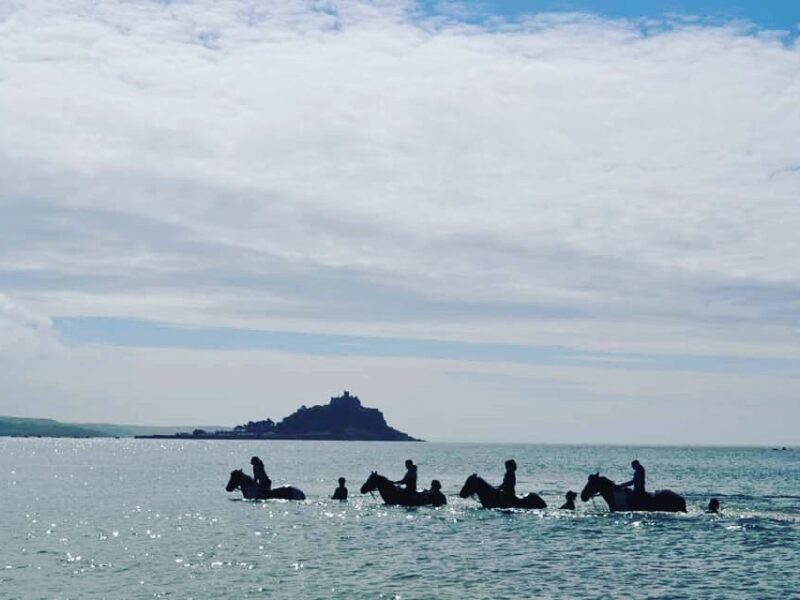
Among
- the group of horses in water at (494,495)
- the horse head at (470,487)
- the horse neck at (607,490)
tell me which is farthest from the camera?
the horse head at (470,487)

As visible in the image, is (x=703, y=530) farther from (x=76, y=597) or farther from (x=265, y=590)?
(x=76, y=597)

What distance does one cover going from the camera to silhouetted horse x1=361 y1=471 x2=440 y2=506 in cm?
5644

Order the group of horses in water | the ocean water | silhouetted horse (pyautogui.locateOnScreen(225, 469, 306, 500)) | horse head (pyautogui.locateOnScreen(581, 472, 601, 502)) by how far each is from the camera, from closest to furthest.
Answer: the ocean water < horse head (pyautogui.locateOnScreen(581, 472, 601, 502)) < the group of horses in water < silhouetted horse (pyautogui.locateOnScreen(225, 469, 306, 500))

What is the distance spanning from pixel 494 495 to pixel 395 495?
5.99 meters

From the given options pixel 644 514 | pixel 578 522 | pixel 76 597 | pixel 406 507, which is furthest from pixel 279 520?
pixel 76 597

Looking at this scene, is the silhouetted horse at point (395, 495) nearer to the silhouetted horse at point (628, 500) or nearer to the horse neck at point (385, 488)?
the horse neck at point (385, 488)

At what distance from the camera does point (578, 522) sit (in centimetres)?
4731

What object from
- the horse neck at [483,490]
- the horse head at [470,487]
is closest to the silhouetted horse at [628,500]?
the horse neck at [483,490]

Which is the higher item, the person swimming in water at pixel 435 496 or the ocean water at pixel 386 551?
the person swimming in water at pixel 435 496

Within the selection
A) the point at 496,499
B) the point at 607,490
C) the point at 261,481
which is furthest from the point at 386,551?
the point at 261,481

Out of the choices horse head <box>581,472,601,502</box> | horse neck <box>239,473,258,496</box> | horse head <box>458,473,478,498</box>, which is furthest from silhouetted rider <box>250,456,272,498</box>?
horse head <box>581,472,601,502</box>

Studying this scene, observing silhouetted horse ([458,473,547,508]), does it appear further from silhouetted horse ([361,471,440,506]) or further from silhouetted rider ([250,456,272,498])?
silhouetted rider ([250,456,272,498])

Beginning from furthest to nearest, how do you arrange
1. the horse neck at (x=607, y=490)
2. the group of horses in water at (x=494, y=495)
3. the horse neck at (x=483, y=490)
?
1. the horse neck at (x=483, y=490)
2. the group of horses in water at (x=494, y=495)
3. the horse neck at (x=607, y=490)

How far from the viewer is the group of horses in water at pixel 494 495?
169 ft
